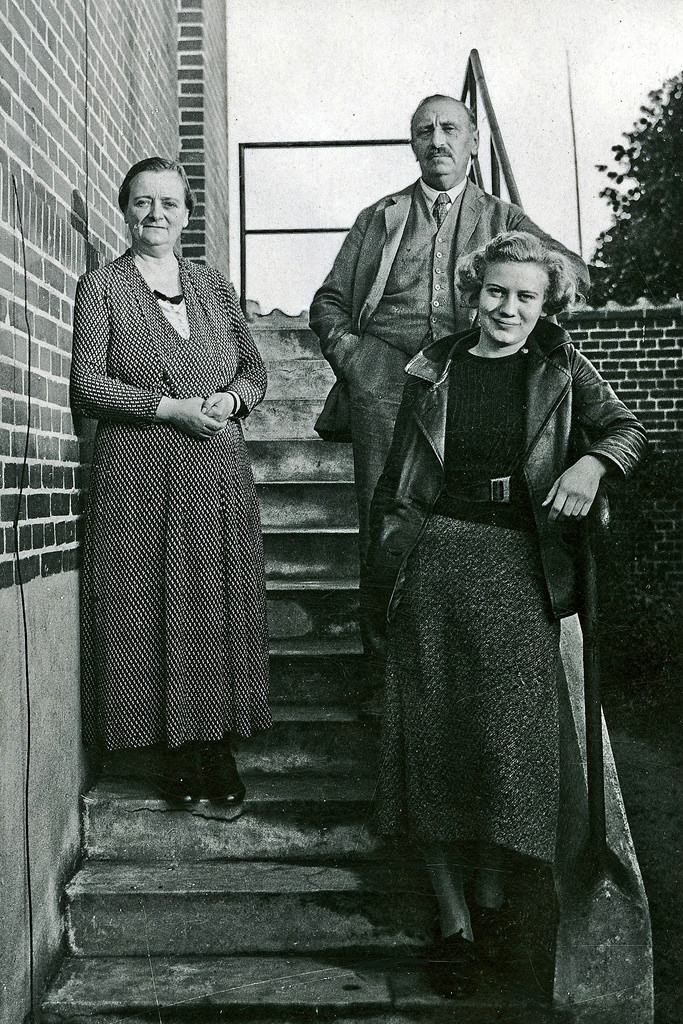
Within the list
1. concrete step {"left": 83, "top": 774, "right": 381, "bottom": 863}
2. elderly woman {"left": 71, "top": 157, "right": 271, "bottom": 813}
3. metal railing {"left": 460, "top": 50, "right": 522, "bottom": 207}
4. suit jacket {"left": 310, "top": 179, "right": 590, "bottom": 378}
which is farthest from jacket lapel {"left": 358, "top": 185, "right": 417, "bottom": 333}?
concrete step {"left": 83, "top": 774, "right": 381, "bottom": 863}

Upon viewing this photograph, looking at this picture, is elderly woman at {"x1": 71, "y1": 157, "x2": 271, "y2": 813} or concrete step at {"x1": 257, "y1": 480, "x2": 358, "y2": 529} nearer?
elderly woman at {"x1": 71, "y1": 157, "x2": 271, "y2": 813}

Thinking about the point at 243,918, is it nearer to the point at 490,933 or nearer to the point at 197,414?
the point at 490,933

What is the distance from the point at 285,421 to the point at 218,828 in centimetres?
169

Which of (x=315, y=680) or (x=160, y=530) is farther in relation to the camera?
(x=315, y=680)

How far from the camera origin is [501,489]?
9.31 ft

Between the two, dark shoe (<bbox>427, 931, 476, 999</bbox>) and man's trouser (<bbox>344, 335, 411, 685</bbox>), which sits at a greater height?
man's trouser (<bbox>344, 335, 411, 685</bbox>)

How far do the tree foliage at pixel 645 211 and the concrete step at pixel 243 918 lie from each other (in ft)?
6.76

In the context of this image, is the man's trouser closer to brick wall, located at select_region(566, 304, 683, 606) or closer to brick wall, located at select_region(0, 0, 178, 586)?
brick wall, located at select_region(566, 304, 683, 606)

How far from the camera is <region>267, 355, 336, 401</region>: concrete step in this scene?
4.08 m

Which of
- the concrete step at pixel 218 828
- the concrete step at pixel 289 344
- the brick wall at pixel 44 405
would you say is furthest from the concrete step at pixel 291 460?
the concrete step at pixel 218 828

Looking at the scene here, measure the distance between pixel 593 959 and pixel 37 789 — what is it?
5.44 ft

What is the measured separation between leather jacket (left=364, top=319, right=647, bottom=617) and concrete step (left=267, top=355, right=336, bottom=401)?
1.17 metres

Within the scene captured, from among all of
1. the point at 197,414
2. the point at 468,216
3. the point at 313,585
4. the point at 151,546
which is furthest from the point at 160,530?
the point at 468,216

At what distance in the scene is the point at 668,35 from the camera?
10.3 feet
